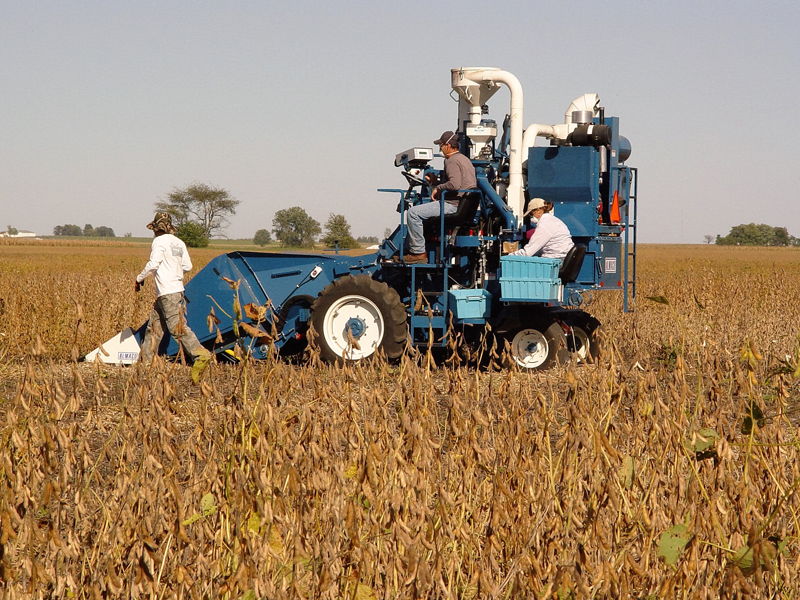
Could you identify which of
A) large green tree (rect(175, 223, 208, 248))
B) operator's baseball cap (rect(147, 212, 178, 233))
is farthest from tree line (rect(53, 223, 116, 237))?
operator's baseball cap (rect(147, 212, 178, 233))

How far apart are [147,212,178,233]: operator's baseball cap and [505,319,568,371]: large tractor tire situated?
3.66 m

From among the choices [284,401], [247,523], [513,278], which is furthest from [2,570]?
[513,278]

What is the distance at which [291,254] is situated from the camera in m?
8.76

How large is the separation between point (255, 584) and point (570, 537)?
3.03ft

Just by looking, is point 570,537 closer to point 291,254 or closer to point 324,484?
point 324,484

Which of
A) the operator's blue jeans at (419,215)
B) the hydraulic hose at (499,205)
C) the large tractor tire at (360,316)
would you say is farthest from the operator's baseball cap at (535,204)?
the large tractor tire at (360,316)

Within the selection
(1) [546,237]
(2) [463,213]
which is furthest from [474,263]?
(1) [546,237]

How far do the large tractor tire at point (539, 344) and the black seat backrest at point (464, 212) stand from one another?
1.23 m

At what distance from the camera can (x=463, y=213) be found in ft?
27.2

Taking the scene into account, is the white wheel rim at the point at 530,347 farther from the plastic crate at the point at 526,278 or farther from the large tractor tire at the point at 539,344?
the plastic crate at the point at 526,278

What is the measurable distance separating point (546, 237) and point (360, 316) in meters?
1.97

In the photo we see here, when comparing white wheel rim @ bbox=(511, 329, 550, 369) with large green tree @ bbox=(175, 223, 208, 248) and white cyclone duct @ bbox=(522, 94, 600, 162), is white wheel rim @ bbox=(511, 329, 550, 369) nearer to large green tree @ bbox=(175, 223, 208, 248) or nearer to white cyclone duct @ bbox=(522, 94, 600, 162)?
white cyclone duct @ bbox=(522, 94, 600, 162)

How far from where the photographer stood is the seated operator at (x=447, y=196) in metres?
Answer: 8.30

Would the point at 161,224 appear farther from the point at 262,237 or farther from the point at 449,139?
the point at 262,237
